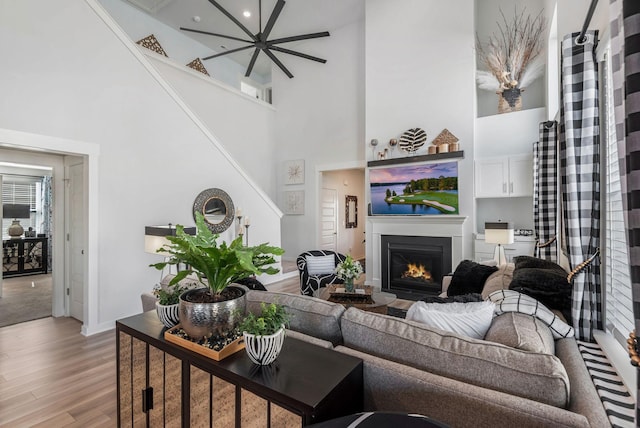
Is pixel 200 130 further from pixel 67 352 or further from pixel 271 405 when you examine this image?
pixel 271 405

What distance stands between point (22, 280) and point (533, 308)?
8037 millimetres

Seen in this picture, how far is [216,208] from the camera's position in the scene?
5.00 m

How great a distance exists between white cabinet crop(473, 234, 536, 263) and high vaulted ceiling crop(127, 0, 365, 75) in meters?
5.15

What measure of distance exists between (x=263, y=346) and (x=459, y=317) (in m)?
0.97

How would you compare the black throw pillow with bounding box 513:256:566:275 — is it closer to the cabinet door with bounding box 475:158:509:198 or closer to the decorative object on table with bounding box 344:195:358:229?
the cabinet door with bounding box 475:158:509:198

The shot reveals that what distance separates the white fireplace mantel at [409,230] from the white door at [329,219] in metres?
1.89

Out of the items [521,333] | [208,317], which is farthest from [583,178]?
[208,317]

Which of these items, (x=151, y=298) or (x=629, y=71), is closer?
(x=629, y=71)

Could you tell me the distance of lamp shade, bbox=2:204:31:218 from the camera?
6.46 metres

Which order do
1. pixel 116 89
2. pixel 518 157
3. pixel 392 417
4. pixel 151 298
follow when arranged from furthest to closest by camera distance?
pixel 518 157, pixel 116 89, pixel 151 298, pixel 392 417

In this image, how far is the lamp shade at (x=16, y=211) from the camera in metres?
6.46

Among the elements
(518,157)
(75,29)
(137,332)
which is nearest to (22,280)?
(75,29)

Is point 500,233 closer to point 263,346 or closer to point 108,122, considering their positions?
point 263,346

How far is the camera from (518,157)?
464 centimetres
